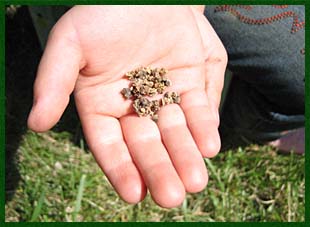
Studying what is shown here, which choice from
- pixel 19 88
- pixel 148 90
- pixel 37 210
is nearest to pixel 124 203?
pixel 37 210

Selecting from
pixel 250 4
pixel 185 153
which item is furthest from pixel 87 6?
pixel 250 4

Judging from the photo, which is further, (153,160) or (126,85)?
(126,85)

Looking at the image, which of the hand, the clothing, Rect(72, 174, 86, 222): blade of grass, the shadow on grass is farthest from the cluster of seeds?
the shadow on grass

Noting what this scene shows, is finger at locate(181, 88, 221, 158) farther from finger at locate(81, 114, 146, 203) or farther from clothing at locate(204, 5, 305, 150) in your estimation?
clothing at locate(204, 5, 305, 150)

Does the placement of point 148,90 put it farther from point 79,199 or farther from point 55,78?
point 79,199

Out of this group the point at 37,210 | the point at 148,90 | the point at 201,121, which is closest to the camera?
the point at 201,121

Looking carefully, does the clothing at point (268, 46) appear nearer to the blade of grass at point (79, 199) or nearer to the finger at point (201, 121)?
the finger at point (201, 121)

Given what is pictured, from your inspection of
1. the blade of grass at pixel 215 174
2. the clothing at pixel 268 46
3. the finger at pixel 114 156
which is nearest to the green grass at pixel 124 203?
the blade of grass at pixel 215 174
